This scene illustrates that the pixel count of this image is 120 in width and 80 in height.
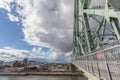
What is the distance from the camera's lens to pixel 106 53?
8648mm

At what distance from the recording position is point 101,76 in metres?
9.24

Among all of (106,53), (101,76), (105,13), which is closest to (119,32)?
(105,13)

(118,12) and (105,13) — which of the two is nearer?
(118,12)

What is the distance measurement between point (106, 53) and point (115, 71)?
1766 mm

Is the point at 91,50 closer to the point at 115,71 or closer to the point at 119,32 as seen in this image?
the point at 115,71

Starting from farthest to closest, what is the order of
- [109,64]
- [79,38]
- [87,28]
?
1. [79,38]
2. [87,28]
3. [109,64]

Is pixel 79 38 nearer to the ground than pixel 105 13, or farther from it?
farther from it

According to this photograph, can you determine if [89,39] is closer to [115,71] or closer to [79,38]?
[115,71]

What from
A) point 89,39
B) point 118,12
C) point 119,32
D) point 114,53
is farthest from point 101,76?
point 118,12

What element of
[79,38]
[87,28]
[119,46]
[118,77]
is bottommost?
[118,77]

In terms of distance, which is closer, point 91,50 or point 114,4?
point 114,4

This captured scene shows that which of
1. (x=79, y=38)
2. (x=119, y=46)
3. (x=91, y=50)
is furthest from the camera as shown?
(x=79, y=38)

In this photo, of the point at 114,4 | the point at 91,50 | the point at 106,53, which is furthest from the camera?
the point at 91,50

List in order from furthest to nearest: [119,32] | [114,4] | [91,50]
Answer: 1. [91,50]
2. [119,32]
3. [114,4]
